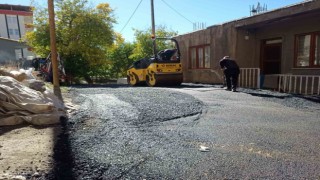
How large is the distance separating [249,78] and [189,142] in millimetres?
9183

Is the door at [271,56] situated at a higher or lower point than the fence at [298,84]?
higher

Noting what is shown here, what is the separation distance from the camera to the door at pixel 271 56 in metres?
13.3

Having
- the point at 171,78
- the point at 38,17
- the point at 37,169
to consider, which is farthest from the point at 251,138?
the point at 38,17

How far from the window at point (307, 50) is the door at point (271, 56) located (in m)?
1.29

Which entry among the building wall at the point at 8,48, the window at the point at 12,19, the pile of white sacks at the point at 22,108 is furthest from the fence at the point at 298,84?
the window at the point at 12,19

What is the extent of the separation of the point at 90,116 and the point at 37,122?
1.16 m

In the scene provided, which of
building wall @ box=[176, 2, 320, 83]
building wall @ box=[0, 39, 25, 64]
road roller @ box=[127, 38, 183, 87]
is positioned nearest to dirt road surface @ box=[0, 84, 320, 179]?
building wall @ box=[176, 2, 320, 83]

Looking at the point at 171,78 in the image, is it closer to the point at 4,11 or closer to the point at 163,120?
the point at 163,120

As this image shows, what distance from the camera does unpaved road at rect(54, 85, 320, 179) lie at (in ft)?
11.3

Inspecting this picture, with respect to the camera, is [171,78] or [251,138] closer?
[251,138]

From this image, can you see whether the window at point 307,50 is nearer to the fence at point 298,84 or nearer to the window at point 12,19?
the fence at point 298,84

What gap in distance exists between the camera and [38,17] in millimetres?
18391

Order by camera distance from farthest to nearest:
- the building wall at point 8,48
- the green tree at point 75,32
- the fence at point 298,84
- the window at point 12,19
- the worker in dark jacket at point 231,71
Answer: the window at point 12,19 < the building wall at point 8,48 < the green tree at point 75,32 < the worker in dark jacket at point 231,71 < the fence at point 298,84

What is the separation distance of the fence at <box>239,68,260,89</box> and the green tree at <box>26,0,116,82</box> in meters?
9.72
